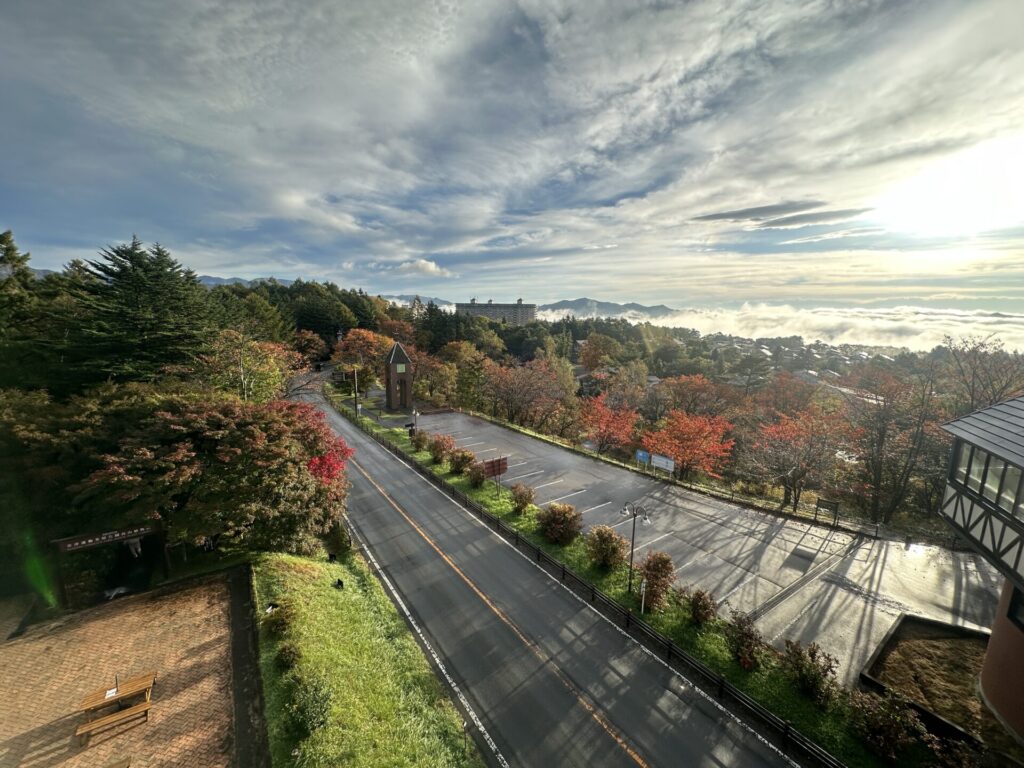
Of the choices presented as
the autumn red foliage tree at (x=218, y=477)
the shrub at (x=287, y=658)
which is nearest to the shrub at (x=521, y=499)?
the autumn red foliage tree at (x=218, y=477)

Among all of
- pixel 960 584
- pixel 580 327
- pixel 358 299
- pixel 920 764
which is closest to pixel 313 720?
pixel 920 764

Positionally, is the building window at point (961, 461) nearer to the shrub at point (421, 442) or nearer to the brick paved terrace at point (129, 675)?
the brick paved terrace at point (129, 675)

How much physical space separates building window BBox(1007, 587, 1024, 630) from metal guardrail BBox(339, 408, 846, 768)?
6143mm

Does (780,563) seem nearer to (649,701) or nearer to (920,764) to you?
(920,764)

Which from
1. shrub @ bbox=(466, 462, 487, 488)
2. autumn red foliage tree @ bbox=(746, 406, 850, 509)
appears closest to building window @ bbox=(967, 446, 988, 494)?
autumn red foliage tree @ bbox=(746, 406, 850, 509)

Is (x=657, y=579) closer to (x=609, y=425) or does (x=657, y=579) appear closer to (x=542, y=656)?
(x=542, y=656)

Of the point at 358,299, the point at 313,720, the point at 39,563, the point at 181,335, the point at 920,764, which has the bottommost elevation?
the point at 920,764

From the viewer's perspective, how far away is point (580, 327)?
112 meters

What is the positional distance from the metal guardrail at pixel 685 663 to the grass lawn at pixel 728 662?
0.35 metres

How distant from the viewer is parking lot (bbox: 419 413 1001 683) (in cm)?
1510

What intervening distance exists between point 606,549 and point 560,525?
2.71m

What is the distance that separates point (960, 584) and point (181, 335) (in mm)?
41245

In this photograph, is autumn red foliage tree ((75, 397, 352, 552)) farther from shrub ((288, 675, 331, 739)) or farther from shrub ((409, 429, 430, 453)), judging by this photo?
shrub ((409, 429, 430, 453))

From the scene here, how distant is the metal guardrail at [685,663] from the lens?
1039 centimetres
